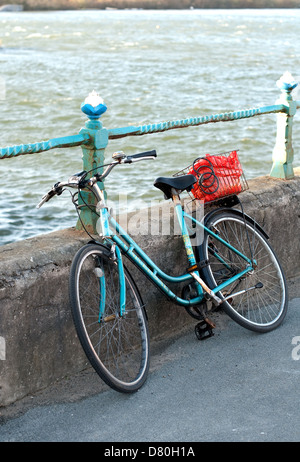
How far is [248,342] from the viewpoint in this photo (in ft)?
14.2

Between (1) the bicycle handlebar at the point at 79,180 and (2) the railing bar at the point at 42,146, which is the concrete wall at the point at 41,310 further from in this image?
(2) the railing bar at the point at 42,146

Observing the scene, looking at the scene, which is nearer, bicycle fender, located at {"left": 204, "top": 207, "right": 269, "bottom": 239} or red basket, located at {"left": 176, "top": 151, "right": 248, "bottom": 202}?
red basket, located at {"left": 176, "top": 151, "right": 248, "bottom": 202}

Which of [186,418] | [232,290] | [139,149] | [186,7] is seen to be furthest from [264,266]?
[186,7]

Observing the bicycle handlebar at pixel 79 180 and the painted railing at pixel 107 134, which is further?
the painted railing at pixel 107 134

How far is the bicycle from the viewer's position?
3.71 m

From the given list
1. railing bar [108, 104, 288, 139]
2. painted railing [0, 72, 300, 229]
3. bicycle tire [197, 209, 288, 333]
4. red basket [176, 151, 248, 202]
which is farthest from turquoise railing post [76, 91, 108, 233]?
bicycle tire [197, 209, 288, 333]

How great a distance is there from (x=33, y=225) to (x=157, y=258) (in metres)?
8.42

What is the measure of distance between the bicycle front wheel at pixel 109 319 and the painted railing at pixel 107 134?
38 cm

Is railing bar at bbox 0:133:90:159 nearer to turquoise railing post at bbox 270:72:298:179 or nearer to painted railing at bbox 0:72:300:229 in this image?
painted railing at bbox 0:72:300:229

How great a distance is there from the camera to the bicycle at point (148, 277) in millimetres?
3707

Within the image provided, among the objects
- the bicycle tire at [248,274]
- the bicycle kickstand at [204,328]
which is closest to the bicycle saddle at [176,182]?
the bicycle tire at [248,274]

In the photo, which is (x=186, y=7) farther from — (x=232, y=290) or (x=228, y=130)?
(x=232, y=290)

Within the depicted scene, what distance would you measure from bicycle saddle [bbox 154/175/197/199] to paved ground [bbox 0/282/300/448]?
94 centimetres

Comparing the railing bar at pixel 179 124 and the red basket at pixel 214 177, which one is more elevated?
the railing bar at pixel 179 124
